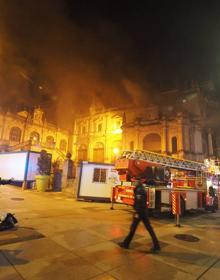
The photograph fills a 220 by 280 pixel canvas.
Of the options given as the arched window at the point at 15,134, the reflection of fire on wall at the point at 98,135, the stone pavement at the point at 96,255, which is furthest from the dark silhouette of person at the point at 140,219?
the arched window at the point at 15,134

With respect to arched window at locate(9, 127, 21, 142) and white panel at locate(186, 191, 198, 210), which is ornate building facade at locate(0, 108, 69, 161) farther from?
white panel at locate(186, 191, 198, 210)

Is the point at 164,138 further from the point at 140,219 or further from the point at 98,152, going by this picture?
the point at 140,219

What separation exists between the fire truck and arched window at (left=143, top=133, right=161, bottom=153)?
19645mm

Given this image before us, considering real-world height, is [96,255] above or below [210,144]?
below

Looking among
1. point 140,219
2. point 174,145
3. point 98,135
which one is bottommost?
point 140,219

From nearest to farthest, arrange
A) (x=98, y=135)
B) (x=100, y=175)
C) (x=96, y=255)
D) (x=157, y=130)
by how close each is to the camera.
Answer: (x=96, y=255) < (x=100, y=175) < (x=157, y=130) < (x=98, y=135)

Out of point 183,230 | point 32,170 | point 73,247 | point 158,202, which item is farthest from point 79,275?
point 32,170

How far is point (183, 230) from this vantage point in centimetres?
736

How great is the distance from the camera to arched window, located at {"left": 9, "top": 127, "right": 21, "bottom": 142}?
3694 cm

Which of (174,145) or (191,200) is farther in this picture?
(174,145)

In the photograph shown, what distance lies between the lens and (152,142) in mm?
33562

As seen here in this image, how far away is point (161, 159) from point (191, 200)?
308cm

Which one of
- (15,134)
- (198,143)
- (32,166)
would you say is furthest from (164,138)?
(15,134)

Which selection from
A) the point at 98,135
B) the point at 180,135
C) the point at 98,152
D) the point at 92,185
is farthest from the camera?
the point at 98,135
